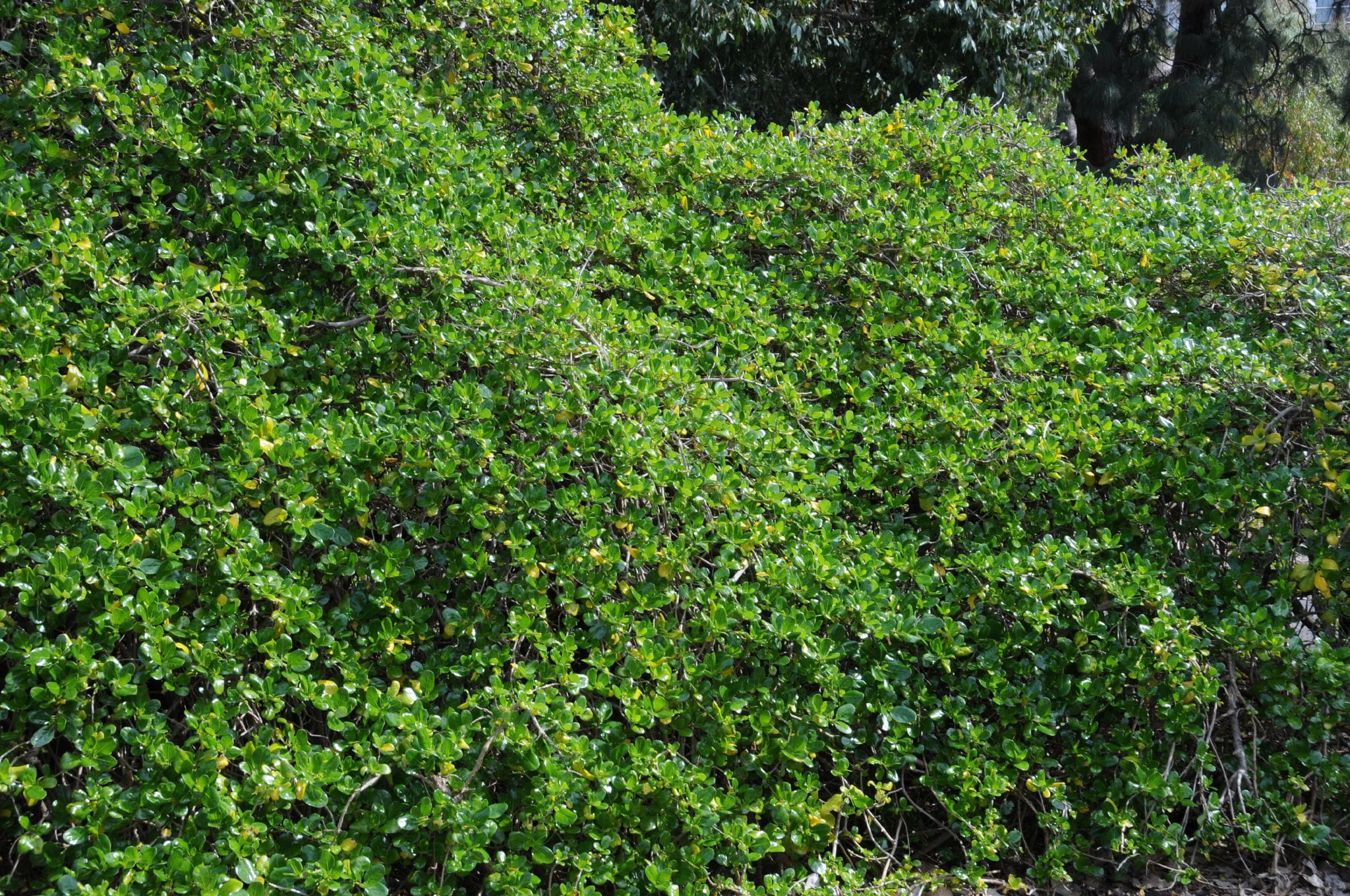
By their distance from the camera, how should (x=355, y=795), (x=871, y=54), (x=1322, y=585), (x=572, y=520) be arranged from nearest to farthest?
(x=355, y=795) < (x=572, y=520) < (x=1322, y=585) < (x=871, y=54)

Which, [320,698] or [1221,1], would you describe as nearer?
[320,698]

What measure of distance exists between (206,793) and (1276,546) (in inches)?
114

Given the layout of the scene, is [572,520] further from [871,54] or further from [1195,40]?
[1195,40]

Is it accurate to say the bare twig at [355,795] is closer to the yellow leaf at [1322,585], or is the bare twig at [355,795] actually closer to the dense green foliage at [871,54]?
the yellow leaf at [1322,585]

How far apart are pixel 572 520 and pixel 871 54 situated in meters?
6.57

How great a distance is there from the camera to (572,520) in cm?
279

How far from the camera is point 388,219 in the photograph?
3.12 m

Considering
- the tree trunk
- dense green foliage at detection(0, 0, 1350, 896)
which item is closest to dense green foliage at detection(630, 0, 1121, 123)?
dense green foliage at detection(0, 0, 1350, 896)

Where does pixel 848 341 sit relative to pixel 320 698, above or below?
above

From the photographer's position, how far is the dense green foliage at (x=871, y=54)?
785cm

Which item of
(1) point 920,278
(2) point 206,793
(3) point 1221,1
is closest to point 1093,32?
(3) point 1221,1

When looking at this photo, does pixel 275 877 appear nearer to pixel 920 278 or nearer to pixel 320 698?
pixel 320 698

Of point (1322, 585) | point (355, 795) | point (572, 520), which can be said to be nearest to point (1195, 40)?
point (1322, 585)

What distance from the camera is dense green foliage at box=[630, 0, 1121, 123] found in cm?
785
